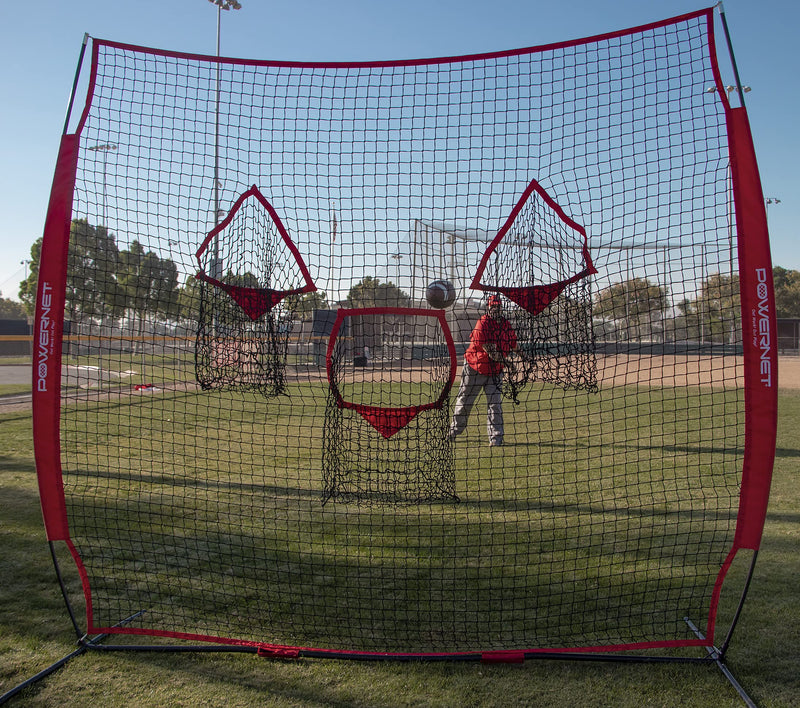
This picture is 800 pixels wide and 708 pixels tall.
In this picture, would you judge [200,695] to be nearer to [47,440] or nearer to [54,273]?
[47,440]

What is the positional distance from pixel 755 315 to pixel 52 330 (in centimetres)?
309

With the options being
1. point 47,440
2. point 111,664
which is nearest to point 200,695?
point 111,664

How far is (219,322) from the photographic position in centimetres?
360

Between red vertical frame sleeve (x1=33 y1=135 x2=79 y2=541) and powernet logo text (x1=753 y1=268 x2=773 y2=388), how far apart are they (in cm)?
303

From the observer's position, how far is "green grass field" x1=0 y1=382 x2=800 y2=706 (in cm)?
244

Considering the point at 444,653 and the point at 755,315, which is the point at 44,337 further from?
the point at 755,315

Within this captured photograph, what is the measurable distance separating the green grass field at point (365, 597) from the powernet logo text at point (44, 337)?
1.07m

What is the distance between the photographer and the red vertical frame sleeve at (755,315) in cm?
261

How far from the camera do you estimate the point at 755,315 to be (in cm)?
262

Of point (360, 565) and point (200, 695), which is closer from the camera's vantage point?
point (200, 695)

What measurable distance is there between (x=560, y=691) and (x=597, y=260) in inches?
88.6

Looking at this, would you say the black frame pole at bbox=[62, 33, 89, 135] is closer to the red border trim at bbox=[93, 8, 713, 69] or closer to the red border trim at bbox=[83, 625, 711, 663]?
the red border trim at bbox=[93, 8, 713, 69]

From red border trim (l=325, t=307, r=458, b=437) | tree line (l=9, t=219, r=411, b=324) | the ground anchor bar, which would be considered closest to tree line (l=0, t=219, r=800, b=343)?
tree line (l=9, t=219, r=411, b=324)

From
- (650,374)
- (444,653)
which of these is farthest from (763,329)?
(650,374)
